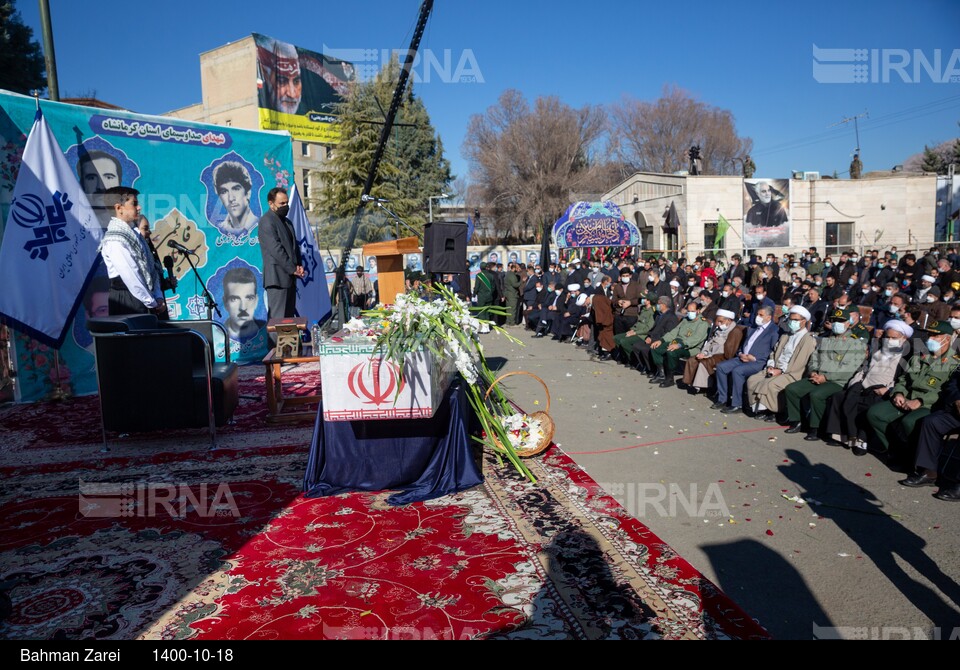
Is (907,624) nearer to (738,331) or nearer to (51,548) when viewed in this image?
(51,548)

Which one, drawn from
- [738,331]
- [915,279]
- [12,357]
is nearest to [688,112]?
[915,279]

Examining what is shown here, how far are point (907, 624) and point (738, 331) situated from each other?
18.3ft

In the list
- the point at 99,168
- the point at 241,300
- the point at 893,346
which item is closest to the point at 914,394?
the point at 893,346

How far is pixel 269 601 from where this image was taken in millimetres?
3238

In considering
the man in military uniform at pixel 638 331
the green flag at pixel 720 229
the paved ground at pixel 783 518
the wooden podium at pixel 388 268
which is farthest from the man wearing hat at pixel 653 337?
the green flag at pixel 720 229

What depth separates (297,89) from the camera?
41125mm

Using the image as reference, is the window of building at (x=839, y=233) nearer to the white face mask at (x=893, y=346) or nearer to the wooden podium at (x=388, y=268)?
the wooden podium at (x=388, y=268)

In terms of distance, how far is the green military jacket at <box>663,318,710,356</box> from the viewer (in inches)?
355

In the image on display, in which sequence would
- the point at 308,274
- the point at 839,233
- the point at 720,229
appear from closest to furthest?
the point at 308,274 < the point at 720,229 < the point at 839,233

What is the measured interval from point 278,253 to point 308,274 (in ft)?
10.2

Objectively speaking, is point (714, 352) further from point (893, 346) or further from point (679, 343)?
point (893, 346)

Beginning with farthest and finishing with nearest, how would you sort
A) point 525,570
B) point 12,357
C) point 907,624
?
point 12,357
point 525,570
point 907,624

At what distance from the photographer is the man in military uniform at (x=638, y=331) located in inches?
418

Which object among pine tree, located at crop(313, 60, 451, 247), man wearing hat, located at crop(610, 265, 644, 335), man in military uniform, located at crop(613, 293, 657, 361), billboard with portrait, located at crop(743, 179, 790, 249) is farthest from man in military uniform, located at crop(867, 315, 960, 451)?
billboard with portrait, located at crop(743, 179, 790, 249)
